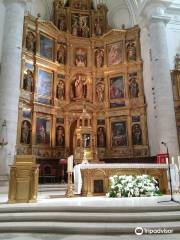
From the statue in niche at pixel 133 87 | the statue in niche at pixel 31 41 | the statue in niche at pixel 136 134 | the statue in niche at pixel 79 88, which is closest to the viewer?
the statue in niche at pixel 136 134

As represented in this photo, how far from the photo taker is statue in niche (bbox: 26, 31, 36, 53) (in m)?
→ 15.2

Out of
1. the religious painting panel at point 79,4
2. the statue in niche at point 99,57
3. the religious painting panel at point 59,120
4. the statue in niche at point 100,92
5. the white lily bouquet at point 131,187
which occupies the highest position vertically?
the religious painting panel at point 79,4

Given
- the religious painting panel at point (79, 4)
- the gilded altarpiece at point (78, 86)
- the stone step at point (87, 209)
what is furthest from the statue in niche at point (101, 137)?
the stone step at point (87, 209)

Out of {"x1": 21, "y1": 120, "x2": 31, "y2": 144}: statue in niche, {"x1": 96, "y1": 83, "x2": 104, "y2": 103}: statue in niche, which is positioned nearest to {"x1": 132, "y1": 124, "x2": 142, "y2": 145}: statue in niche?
{"x1": 96, "y1": 83, "x2": 104, "y2": 103}: statue in niche

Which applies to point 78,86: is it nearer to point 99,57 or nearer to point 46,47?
point 99,57

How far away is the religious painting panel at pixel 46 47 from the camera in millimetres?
16000

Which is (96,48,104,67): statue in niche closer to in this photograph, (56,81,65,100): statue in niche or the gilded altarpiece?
the gilded altarpiece

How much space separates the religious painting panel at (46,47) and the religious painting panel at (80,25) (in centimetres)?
219

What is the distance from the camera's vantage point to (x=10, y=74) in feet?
41.2

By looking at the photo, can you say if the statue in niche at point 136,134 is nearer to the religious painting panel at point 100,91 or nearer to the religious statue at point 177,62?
the religious painting panel at point 100,91

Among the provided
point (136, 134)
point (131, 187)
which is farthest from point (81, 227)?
point (136, 134)

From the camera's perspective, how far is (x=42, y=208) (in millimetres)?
5555

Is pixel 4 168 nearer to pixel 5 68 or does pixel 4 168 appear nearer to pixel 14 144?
pixel 14 144

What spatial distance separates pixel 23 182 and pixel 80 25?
46.9 ft
